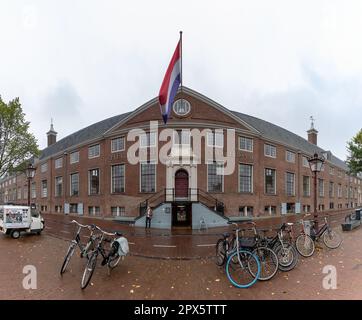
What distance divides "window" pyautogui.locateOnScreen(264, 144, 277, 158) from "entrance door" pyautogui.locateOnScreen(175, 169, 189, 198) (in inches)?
417

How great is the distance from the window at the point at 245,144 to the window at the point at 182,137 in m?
5.78

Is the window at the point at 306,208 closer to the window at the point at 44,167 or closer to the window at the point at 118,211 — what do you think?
the window at the point at 118,211

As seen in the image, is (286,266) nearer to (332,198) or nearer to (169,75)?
(169,75)

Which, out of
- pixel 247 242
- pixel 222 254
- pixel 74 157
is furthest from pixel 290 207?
pixel 74 157

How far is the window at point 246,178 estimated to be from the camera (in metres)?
22.8

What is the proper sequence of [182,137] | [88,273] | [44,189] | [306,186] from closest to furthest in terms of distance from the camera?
[88,273] → [182,137] → [306,186] → [44,189]

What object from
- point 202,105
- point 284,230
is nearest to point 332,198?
point 202,105

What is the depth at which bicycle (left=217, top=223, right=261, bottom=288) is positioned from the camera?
220 inches

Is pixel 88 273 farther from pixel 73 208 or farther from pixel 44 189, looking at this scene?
pixel 44 189

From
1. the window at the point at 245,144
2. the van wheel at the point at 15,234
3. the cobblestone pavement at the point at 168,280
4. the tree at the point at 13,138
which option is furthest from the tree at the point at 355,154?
the tree at the point at 13,138

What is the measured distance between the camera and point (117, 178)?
920 inches

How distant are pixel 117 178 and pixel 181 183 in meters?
7.08
